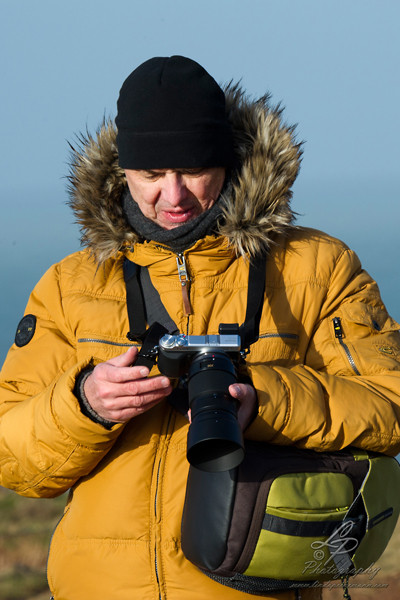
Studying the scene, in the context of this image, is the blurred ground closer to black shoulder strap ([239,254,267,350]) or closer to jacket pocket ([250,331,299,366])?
jacket pocket ([250,331,299,366])

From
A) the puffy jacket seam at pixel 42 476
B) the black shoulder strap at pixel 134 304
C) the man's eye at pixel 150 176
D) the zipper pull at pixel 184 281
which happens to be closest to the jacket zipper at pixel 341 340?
the zipper pull at pixel 184 281

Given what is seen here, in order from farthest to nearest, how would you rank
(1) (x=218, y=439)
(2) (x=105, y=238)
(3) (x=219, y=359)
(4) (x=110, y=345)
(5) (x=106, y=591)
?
(2) (x=105, y=238) < (4) (x=110, y=345) < (5) (x=106, y=591) < (3) (x=219, y=359) < (1) (x=218, y=439)

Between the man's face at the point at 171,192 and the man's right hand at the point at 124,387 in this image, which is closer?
the man's right hand at the point at 124,387

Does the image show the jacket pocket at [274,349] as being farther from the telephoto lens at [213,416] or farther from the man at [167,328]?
the telephoto lens at [213,416]

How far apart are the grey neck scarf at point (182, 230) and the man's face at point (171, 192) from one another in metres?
0.03

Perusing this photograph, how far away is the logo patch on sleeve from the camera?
211 centimetres

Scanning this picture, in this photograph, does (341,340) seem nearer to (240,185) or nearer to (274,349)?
(274,349)

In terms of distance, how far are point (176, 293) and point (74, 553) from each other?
0.73 m

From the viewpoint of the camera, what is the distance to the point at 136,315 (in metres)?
2.01

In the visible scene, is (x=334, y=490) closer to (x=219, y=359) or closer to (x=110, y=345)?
(x=219, y=359)

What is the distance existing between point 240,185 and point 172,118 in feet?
0.87

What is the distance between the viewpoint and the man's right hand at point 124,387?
1.70 metres

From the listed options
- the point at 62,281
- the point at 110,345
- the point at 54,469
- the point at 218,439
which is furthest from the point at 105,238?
the point at 218,439

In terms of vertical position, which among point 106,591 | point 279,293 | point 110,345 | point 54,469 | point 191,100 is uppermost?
point 191,100
